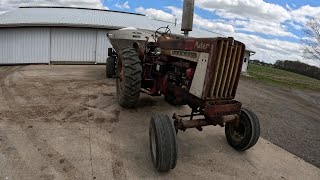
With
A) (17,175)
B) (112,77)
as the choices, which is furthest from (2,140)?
(112,77)

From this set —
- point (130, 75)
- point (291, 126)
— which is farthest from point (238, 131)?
point (291, 126)

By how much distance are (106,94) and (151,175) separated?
476cm

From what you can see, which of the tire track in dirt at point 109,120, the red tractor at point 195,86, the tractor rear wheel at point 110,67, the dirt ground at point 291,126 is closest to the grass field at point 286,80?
the dirt ground at point 291,126

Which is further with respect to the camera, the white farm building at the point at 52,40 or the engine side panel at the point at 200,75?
the white farm building at the point at 52,40

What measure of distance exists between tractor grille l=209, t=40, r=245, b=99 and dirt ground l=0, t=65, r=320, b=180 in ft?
3.94

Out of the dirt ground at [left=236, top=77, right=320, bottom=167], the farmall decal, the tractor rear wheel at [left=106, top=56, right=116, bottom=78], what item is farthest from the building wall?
the farmall decal

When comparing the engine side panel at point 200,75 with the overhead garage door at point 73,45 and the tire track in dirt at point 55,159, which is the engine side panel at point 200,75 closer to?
the tire track in dirt at point 55,159

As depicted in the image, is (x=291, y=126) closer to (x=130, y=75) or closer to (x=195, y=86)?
(x=195, y=86)

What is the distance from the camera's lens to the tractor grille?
438 centimetres

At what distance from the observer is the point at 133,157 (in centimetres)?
480

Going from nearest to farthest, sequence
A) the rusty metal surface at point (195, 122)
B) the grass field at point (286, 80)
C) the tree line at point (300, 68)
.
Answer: the rusty metal surface at point (195, 122) < the grass field at point (286, 80) < the tree line at point (300, 68)

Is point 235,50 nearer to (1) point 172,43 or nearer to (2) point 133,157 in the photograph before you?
(1) point 172,43

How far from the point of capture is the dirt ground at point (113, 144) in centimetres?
435

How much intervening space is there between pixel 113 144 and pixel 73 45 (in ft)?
43.6
